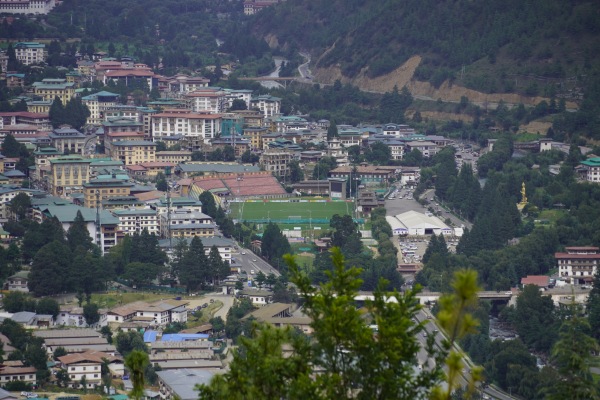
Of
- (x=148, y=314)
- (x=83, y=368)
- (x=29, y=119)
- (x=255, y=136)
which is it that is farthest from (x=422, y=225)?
(x=29, y=119)

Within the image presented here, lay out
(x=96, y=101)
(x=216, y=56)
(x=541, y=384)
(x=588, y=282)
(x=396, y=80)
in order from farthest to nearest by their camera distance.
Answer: (x=216, y=56) → (x=396, y=80) → (x=96, y=101) → (x=588, y=282) → (x=541, y=384)

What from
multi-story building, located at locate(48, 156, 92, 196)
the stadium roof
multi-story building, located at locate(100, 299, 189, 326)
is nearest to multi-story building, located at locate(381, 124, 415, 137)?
the stadium roof

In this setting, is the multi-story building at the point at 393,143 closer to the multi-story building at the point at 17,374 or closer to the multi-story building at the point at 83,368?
the multi-story building at the point at 83,368

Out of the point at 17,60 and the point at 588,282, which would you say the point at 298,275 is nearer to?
the point at 588,282

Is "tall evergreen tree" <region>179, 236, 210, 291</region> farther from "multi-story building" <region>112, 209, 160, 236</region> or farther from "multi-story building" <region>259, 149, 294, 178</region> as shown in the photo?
"multi-story building" <region>259, 149, 294, 178</region>

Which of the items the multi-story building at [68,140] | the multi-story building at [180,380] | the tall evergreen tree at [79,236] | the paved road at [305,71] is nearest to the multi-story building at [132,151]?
the multi-story building at [68,140]

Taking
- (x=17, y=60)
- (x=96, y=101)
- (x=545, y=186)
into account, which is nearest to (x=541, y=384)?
(x=545, y=186)

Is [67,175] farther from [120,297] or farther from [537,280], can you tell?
[537,280]

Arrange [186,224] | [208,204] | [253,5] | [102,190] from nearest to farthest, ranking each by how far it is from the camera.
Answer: [186,224] < [208,204] < [102,190] < [253,5]
